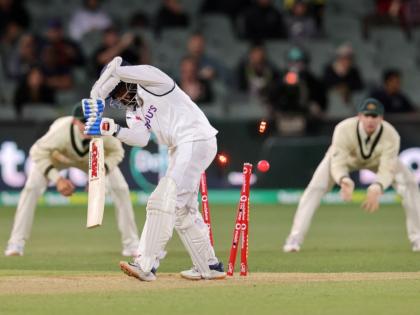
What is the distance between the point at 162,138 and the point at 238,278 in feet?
4.95

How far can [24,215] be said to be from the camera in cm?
1456

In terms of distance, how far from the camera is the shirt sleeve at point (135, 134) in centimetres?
1096

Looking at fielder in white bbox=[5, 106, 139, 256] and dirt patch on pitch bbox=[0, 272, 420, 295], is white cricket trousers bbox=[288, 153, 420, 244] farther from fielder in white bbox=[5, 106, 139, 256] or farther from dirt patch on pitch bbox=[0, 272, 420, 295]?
dirt patch on pitch bbox=[0, 272, 420, 295]

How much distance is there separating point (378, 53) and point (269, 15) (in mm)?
2455

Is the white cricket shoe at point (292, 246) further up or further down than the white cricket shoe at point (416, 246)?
further down

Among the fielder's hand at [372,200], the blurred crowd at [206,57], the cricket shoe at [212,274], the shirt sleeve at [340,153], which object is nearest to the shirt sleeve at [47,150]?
the shirt sleeve at [340,153]

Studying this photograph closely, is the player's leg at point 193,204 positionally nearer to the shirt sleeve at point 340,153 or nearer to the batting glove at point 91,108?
the batting glove at point 91,108

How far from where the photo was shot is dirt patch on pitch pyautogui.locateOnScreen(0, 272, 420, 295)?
10742 millimetres

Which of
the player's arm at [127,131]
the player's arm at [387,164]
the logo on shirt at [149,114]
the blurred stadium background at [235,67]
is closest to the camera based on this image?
the player's arm at [127,131]

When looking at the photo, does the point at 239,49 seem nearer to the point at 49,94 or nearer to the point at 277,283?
the point at 49,94

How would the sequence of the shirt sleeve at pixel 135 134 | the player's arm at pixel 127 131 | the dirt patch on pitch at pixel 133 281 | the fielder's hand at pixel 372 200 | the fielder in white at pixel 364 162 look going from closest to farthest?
the dirt patch on pitch at pixel 133 281, the player's arm at pixel 127 131, the shirt sleeve at pixel 135 134, the fielder's hand at pixel 372 200, the fielder in white at pixel 364 162

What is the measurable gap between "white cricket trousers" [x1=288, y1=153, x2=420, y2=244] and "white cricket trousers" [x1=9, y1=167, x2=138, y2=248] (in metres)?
1.94

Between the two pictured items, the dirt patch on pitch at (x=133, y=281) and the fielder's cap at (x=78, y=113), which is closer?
the dirt patch on pitch at (x=133, y=281)

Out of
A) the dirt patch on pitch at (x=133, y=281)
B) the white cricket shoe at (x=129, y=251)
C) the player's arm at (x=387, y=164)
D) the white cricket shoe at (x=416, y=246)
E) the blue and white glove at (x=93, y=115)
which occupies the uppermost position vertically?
the player's arm at (x=387, y=164)
